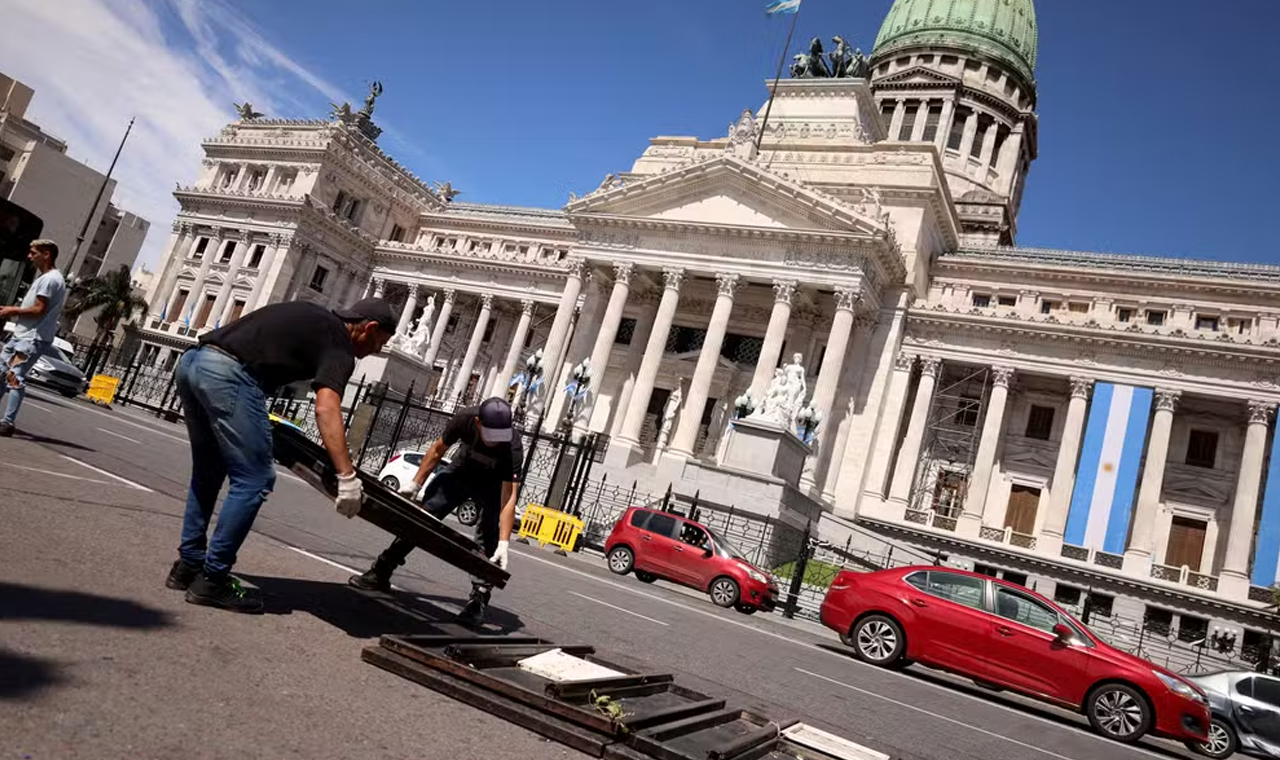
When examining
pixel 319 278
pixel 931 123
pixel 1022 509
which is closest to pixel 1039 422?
pixel 1022 509

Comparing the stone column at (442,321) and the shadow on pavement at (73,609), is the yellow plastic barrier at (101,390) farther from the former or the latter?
the shadow on pavement at (73,609)

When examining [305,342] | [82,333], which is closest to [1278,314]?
[305,342]

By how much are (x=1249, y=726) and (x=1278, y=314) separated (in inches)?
931

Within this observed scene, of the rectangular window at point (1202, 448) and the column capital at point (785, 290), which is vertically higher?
the column capital at point (785, 290)

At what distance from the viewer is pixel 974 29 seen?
183 ft

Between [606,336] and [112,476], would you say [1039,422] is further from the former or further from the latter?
[112,476]

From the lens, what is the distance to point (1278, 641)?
86.2ft

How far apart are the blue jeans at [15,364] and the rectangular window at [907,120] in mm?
54852

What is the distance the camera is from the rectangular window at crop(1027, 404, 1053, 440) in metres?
33.6

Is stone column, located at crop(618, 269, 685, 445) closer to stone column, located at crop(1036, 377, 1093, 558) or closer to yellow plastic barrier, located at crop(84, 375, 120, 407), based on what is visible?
stone column, located at crop(1036, 377, 1093, 558)

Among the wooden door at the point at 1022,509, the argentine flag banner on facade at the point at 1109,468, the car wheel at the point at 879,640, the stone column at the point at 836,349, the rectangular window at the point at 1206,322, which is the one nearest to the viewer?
the car wheel at the point at 879,640

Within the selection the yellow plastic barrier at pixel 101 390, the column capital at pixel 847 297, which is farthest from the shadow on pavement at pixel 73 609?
the column capital at pixel 847 297

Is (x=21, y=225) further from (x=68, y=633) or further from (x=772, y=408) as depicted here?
(x=772, y=408)

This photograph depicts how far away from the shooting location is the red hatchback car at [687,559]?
48.9ft
